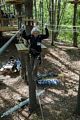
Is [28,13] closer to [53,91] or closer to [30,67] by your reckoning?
[30,67]

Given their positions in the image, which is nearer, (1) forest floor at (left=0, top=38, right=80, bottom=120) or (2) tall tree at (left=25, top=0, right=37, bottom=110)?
(2) tall tree at (left=25, top=0, right=37, bottom=110)

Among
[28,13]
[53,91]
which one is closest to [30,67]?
[28,13]

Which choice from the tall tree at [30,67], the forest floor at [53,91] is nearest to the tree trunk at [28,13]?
the tall tree at [30,67]

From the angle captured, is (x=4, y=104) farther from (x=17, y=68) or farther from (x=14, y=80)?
(x=17, y=68)

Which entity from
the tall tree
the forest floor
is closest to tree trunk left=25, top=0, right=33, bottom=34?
the tall tree

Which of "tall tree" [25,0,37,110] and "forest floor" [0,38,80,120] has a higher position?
"tall tree" [25,0,37,110]

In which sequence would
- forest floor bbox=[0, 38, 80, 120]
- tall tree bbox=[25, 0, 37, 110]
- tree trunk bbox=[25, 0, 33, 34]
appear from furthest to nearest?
forest floor bbox=[0, 38, 80, 120] → tall tree bbox=[25, 0, 37, 110] → tree trunk bbox=[25, 0, 33, 34]

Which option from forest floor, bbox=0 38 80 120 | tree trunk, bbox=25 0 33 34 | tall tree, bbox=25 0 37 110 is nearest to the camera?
tree trunk, bbox=25 0 33 34

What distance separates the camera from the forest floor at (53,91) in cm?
897

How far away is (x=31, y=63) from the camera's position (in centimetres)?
863

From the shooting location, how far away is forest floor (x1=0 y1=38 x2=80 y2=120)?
353 inches

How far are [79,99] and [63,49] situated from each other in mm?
7019

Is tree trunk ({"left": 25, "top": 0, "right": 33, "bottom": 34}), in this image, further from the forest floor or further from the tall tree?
the forest floor

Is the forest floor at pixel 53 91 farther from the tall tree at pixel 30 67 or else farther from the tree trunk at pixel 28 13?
the tree trunk at pixel 28 13
